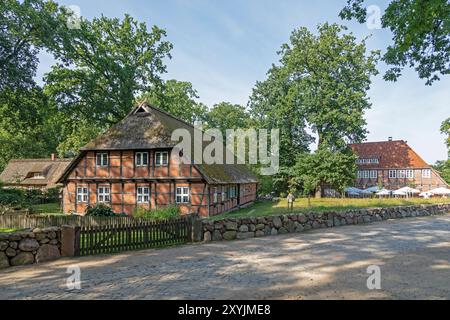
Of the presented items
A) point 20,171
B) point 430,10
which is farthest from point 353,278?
point 20,171

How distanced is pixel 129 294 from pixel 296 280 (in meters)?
3.89

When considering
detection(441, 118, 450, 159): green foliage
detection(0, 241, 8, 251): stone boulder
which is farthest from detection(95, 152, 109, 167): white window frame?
detection(441, 118, 450, 159): green foliage

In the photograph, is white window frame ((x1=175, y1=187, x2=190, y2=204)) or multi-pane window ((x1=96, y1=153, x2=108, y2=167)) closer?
white window frame ((x1=175, y1=187, x2=190, y2=204))

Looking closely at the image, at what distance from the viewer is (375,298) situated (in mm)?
6582

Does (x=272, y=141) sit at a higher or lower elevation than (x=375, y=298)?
higher

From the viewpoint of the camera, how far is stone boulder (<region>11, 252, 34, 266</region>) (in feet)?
31.8

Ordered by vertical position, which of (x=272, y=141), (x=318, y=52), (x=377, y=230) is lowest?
(x=377, y=230)

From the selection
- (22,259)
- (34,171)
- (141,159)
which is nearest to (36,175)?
(34,171)

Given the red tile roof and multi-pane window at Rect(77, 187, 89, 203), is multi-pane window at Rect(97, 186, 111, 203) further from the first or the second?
the red tile roof

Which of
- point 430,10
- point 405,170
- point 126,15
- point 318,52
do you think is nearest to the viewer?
point 430,10

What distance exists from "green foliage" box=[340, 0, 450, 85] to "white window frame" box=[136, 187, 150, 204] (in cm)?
1835

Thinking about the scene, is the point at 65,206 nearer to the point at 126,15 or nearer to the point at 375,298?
the point at 126,15

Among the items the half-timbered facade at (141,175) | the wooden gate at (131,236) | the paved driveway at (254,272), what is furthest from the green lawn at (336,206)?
the paved driveway at (254,272)

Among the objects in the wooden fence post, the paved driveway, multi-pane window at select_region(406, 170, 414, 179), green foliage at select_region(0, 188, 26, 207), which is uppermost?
multi-pane window at select_region(406, 170, 414, 179)
